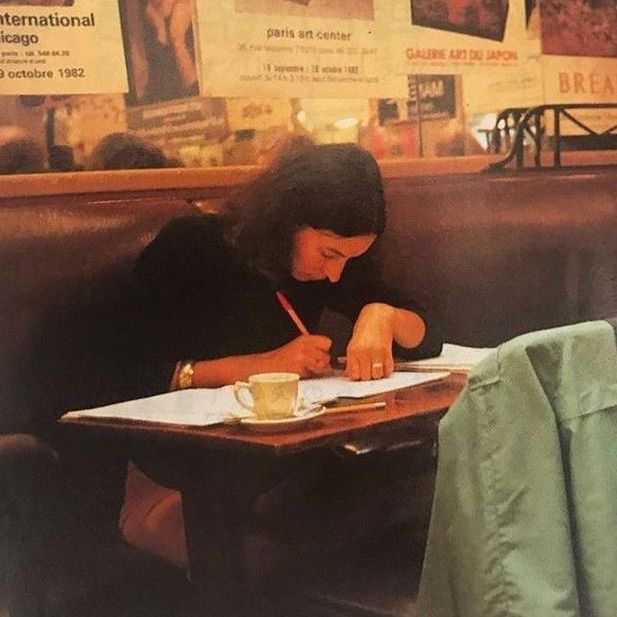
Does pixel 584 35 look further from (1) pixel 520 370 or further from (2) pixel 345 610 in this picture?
(1) pixel 520 370

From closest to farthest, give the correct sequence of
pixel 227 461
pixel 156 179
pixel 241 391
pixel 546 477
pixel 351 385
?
pixel 546 477 → pixel 227 461 → pixel 241 391 → pixel 351 385 → pixel 156 179

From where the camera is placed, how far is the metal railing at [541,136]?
2502 millimetres

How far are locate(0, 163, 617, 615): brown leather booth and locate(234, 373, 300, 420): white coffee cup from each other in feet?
0.96

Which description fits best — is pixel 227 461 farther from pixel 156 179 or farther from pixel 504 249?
pixel 504 249

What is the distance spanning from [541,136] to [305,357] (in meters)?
1.27

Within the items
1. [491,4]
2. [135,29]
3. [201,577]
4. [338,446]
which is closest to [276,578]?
[201,577]

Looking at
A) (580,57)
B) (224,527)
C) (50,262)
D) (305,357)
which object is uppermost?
(580,57)

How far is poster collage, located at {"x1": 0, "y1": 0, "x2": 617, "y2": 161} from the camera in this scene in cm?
188

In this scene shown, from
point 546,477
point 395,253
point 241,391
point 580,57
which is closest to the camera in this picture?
point 546,477

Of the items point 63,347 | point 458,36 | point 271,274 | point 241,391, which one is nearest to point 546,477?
point 241,391

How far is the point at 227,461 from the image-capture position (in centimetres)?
121

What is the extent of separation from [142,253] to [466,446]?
1.05 meters

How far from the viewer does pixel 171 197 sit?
1932 mm

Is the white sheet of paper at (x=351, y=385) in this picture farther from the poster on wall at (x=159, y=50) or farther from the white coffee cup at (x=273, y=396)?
the poster on wall at (x=159, y=50)
